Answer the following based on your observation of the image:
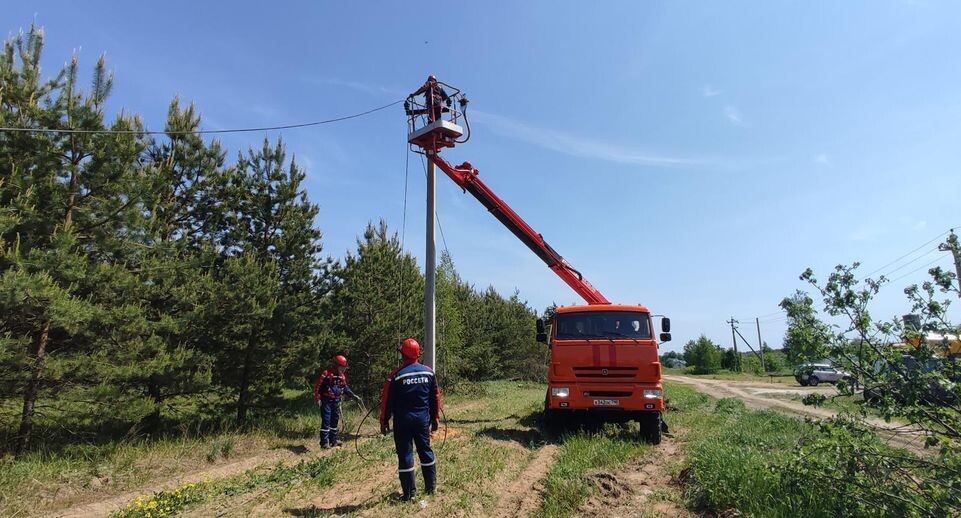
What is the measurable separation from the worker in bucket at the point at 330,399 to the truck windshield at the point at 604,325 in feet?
16.6

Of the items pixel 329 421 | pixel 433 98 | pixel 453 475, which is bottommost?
pixel 453 475

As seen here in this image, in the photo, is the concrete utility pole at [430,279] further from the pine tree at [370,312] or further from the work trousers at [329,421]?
the pine tree at [370,312]

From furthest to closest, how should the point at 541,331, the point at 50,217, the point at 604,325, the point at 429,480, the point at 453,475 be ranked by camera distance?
the point at 541,331 < the point at 604,325 < the point at 50,217 < the point at 453,475 < the point at 429,480

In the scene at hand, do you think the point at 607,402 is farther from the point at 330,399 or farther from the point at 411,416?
the point at 330,399

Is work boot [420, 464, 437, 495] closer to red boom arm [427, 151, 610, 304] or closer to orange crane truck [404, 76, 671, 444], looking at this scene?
orange crane truck [404, 76, 671, 444]

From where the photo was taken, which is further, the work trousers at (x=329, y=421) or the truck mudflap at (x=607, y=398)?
the work trousers at (x=329, y=421)

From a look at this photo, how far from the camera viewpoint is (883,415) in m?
4.42

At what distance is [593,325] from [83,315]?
32.1 feet

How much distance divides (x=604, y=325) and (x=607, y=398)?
166cm

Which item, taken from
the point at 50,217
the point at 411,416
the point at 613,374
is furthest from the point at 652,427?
the point at 50,217

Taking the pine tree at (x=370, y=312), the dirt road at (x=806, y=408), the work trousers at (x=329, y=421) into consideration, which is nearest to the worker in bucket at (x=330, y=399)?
the work trousers at (x=329, y=421)

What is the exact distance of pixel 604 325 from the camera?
1171 cm

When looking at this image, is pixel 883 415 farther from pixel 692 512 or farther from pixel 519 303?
pixel 519 303

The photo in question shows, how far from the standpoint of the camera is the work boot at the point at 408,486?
21.6 feet
